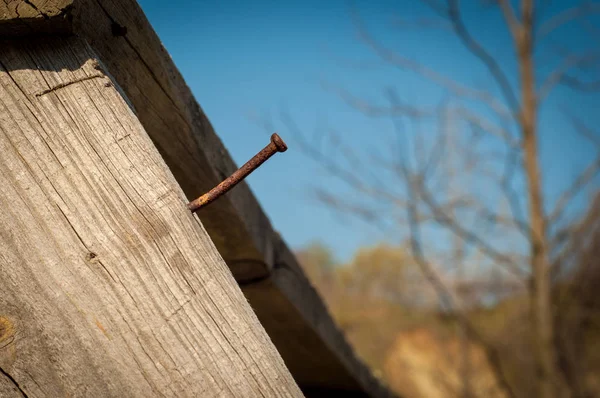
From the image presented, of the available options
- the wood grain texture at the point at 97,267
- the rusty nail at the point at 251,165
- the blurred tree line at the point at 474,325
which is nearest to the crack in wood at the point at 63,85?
the wood grain texture at the point at 97,267

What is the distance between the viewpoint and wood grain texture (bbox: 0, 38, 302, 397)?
0.70 m

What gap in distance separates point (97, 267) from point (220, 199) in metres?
0.61

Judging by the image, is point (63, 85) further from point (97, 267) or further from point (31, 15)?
point (97, 267)

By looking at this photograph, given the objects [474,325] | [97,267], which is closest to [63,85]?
[97,267]

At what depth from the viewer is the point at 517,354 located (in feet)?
20.1

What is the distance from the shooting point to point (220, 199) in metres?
1.31

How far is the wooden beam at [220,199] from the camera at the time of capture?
92 centimetres

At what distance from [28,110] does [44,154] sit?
0.23ft

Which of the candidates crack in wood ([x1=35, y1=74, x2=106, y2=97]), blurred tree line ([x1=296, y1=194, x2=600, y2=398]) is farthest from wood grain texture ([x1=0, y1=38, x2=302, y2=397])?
blurred tree line ([x1=296, y1=194, x2=600, y2=398])

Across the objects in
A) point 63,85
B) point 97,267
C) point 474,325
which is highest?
point 63,85

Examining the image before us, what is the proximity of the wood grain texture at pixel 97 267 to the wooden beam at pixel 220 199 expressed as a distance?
0.14 metres

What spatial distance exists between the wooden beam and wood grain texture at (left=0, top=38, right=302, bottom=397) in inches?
5.3

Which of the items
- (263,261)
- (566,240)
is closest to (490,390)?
(566,240)

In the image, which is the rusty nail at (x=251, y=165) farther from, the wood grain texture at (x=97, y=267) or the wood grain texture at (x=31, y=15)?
the wood grain texture at (x=31, y=15)
